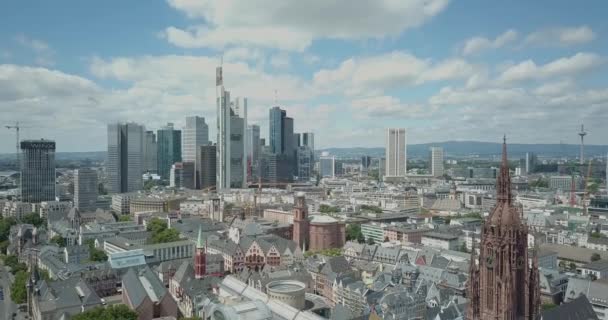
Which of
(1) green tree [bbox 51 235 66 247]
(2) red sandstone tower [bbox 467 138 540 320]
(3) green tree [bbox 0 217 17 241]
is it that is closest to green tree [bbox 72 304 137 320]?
(2) red sandstone tower [bbox 467 138 540 320]

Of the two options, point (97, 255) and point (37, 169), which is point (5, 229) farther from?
point (37, 169)

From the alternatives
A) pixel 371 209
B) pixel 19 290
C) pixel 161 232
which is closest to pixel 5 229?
pixel 161 232

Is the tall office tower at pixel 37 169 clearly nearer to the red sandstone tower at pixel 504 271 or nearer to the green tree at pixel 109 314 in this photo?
the green tree at pixel 109 314

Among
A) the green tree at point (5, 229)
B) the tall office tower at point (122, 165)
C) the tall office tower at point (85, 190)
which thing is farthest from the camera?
the tall office tower at point (122, 165)

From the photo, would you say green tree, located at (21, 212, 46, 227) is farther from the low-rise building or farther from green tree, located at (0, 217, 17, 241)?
the low-rise building

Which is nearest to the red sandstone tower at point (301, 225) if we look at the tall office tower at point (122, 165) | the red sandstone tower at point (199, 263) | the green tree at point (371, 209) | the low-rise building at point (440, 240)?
the low-rise building at point (440, 240)

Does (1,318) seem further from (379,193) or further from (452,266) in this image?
(379,193)
